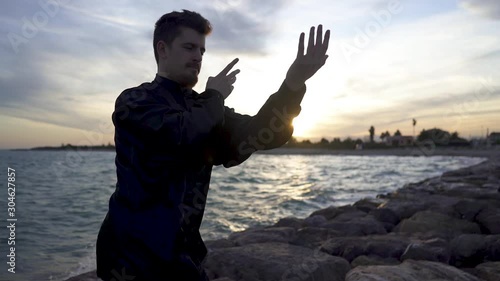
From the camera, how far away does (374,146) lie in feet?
339

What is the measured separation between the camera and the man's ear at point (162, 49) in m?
1.72

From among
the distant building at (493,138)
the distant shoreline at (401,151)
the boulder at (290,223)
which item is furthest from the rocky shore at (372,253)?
the distant building at (493,138)

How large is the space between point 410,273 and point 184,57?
2.92 m

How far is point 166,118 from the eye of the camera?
1.49 metres

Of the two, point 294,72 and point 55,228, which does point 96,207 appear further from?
point 294,72

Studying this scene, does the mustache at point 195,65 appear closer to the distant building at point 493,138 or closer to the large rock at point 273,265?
the large rock at point 273,265

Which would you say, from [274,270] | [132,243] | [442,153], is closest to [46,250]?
[274,270]

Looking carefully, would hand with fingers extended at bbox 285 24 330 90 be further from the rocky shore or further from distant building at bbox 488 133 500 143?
distant building at bbox 488 133 500 143

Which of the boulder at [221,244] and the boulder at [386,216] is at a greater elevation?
the boulder at [386,216]

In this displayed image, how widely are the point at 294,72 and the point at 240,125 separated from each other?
323 millimetres

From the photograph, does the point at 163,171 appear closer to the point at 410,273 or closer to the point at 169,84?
the point at 169,84

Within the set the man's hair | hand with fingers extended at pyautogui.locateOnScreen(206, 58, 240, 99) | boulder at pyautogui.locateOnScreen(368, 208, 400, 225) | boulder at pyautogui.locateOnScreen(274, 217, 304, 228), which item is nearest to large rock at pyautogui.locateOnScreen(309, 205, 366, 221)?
boulder at pyautogui.locateOnScreen(368, 208, 400, 225)

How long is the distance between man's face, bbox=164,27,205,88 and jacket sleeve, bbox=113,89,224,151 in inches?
5.5

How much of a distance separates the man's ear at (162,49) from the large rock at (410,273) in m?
2.64
